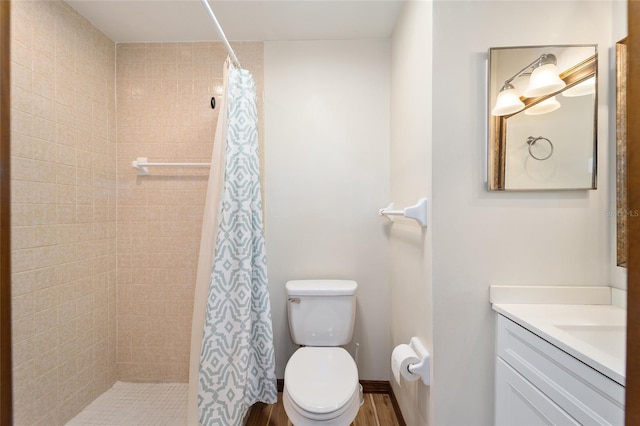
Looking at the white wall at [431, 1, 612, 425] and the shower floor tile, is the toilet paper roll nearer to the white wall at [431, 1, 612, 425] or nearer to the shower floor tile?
the white wall at [431, 1, 612, 425]

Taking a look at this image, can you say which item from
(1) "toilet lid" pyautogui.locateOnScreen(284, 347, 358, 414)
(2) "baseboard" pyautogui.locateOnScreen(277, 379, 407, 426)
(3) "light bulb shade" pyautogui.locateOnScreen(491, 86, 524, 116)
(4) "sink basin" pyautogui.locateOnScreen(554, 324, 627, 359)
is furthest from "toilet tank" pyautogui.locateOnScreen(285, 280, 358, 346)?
(3) "light bulb shade" pyautogui.locateOnScreen(491, 86, 524, 116)

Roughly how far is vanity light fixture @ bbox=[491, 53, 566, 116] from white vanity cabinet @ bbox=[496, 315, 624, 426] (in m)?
0.82

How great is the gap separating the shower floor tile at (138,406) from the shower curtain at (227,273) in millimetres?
488

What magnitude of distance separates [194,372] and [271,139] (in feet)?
4.73

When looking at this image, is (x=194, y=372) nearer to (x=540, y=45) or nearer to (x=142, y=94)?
(x=142, y=94)

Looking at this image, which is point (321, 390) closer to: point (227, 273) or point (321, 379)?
point (321, 379)

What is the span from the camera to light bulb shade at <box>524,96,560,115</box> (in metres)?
1.06

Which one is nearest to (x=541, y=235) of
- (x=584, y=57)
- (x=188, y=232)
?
(x=584, y=57)

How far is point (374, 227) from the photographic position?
1.89m

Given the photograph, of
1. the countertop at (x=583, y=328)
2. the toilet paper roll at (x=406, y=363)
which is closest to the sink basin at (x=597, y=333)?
the countertop at (x=583, y=328)

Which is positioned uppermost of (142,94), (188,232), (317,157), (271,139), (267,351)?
(142,94)

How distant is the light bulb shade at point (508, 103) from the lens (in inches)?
42.3

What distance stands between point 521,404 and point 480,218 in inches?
26.3

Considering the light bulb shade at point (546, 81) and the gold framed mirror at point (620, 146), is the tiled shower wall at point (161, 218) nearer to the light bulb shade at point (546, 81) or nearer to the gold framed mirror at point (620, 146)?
the light bulb shade at point (546, 81)
